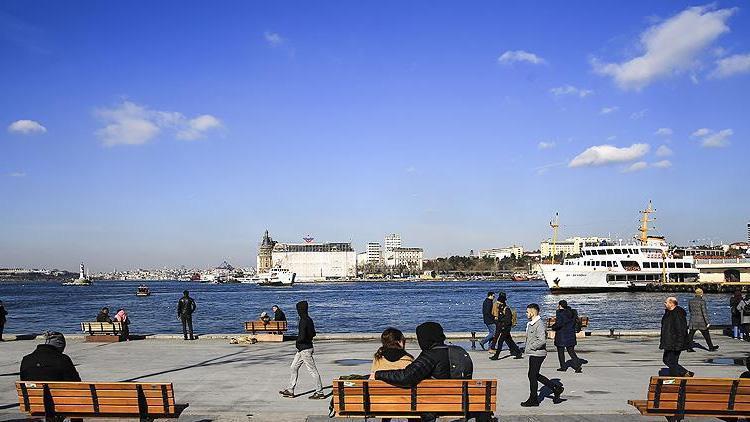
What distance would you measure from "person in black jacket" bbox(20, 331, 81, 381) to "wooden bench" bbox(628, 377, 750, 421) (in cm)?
745

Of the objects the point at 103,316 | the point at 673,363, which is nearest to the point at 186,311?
the point at 103,316

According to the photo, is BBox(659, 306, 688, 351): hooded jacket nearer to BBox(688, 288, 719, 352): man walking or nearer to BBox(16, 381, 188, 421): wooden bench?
BBox(688, 288, 719, 352): man walking

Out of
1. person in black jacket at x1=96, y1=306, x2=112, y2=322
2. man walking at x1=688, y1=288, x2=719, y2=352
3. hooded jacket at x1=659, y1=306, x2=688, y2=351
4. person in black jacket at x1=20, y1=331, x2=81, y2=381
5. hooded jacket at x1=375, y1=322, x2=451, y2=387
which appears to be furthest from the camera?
person in black jacket at x1=96, y1=306, x2=112, y2=322

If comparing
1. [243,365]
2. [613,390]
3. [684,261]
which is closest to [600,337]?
[613,390]

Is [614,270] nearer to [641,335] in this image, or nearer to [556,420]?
[641,335]

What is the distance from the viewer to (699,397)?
8391 mm

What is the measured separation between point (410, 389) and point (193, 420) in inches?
150

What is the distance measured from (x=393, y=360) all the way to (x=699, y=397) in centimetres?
390

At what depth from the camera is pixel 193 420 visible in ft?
32.8

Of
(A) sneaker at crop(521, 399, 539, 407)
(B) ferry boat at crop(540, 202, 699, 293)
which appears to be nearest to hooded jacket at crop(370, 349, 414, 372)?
(A) sneaker at crop(521, 399, 539, 407)

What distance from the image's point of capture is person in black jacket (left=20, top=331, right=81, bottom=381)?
8477 mm

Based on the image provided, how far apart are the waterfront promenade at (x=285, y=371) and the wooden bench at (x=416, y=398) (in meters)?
1.98

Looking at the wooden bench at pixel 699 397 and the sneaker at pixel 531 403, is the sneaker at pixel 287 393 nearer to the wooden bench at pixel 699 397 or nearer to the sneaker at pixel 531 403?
the sneaker at pixel 531 403

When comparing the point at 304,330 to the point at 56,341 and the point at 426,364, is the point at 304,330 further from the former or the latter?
the point at 426,364
